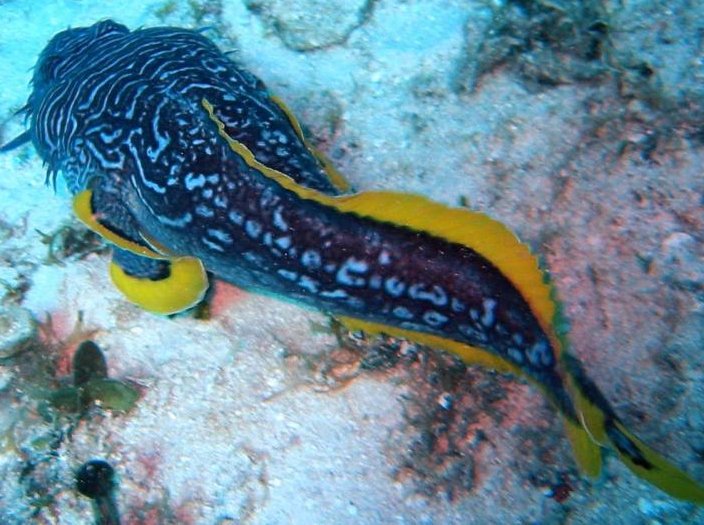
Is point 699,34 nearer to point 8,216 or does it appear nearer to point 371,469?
point 371,469

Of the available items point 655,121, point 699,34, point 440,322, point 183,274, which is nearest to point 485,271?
point 440,322

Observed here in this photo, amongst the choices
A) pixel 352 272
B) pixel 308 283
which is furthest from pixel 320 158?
pixel 352 272

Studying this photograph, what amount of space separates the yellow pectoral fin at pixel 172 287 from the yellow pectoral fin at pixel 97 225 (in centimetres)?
20

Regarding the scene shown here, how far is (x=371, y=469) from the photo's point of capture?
12.3 ft

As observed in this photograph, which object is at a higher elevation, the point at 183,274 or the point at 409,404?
the point at 183,274

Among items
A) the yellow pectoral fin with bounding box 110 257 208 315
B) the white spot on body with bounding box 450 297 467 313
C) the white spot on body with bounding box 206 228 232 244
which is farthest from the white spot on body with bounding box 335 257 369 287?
the yellow pectoral fin with bounding box 110 257 208 315

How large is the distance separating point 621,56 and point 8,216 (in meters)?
5.48

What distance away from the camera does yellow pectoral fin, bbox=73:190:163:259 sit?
3873mm

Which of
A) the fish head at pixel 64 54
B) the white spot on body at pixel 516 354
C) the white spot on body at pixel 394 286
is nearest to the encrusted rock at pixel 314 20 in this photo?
the fish head at pixel 64 54

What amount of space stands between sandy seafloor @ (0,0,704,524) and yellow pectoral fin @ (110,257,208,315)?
0.41m

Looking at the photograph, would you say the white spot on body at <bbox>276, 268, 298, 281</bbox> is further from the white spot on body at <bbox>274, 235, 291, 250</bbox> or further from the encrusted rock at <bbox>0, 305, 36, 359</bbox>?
the encrusted rock at <bbox>0, 305, 36, 359</bbox>

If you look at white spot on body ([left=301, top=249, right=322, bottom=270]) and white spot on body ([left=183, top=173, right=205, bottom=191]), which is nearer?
white spot on body ([left=301, top=249, right=322, bottom=270])

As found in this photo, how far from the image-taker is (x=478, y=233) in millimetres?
2721

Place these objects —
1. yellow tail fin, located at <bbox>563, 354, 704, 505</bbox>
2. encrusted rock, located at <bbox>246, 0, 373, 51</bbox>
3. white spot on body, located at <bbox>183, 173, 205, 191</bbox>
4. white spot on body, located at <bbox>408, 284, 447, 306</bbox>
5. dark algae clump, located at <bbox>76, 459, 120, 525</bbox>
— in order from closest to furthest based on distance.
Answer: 1. yellow tail fin, located at <bbox>563, 354, 704, 505</bbox>
2. white spot on body, located at <bbox>408, 284, 447, 306</bbox>
3. white spot on body, located at <bbox>183, 173, 205, 191</bbox>
4. dark algae clump, located at <bbox>76, 459, 120, 525</bbox>
5. encrusted rock, located at <bbox>246, 0, 373, 51</bbox>
